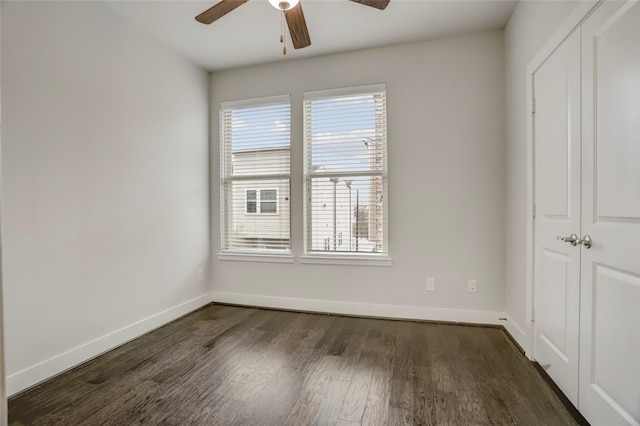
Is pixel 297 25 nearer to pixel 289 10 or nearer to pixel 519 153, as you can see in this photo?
pixel 289 10

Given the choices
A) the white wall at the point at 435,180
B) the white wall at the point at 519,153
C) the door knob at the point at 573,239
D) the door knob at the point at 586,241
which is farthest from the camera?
the white wall at the point at 435,180

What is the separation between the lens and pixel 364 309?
10.7 ft

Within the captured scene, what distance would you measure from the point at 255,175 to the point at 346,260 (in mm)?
1443

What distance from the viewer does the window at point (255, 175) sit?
3.56 m

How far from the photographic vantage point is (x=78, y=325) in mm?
2311

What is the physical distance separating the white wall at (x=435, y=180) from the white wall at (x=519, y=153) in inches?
5.6

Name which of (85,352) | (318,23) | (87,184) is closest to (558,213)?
(318,23)

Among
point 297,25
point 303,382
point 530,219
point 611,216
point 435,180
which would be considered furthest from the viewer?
point 435,180

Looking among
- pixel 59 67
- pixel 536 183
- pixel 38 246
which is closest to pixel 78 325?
pixel 38 246

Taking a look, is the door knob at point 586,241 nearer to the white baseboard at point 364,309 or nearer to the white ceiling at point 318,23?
the white baseboard at point 364,309

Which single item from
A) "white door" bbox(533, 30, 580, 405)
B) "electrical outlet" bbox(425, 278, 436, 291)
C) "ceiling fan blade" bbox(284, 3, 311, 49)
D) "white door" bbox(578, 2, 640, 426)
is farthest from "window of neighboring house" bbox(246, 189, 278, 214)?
"white door" bbox(578, 2, 640, 426)

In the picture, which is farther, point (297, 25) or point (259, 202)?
point (259, 202)

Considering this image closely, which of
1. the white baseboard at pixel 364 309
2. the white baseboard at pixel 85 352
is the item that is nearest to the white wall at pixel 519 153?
the white baseboard at pixel 364 309

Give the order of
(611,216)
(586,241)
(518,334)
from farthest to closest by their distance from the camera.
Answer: (518,334) < (586,241) < (611,216)
